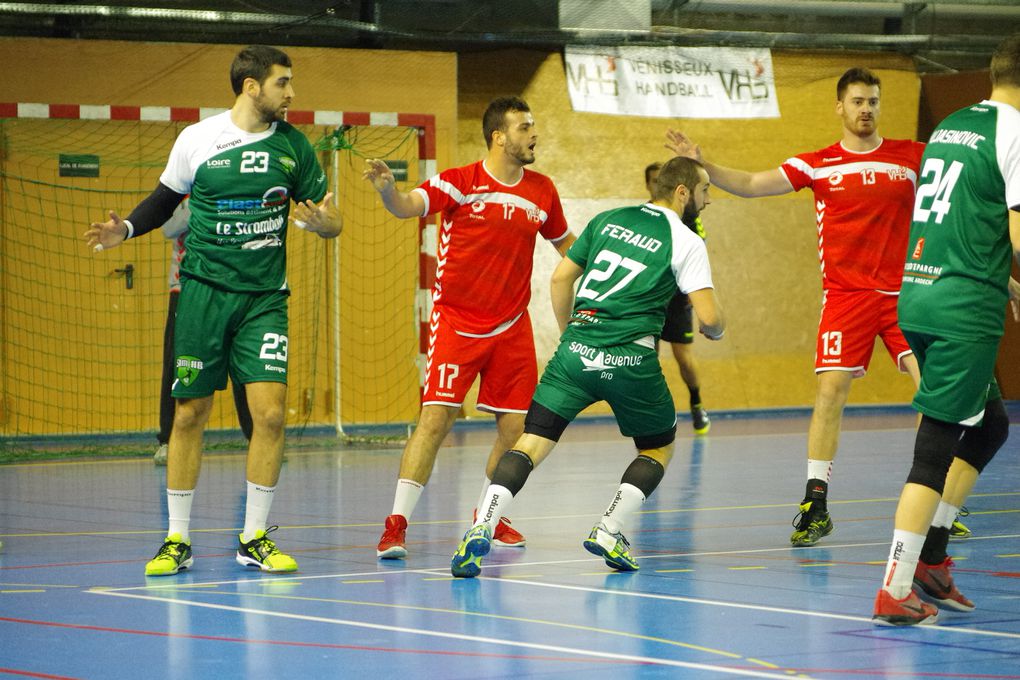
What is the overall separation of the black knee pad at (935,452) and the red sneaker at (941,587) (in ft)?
1.34

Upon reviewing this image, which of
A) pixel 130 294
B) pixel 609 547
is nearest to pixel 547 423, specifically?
pixel 609 547

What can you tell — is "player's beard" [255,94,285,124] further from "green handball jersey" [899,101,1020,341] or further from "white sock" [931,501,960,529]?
"white sock" [931,501,960,529]

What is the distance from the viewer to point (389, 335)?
14.8 metres

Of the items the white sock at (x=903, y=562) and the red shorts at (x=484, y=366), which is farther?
the red shorts at (x=484, y=366)

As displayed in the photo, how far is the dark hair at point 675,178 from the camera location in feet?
20.4

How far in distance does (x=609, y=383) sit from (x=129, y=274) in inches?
363

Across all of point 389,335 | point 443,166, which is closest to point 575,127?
point 443,166

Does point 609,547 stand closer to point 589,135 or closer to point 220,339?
point 220,339

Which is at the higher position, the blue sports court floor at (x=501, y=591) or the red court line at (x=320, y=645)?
the blue sports court floor at (x=501, y=591)

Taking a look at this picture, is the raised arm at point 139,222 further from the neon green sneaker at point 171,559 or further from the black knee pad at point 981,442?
the black knee pad at point 981,442

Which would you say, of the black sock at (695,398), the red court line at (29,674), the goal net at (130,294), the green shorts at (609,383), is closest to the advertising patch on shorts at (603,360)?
the green shorts at (609,383)

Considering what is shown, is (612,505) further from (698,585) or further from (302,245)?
(302,245)

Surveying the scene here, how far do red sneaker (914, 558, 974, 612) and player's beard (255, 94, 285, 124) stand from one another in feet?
10.9

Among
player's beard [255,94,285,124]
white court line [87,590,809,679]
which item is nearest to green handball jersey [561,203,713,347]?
player's beard [255,94,285,124]
